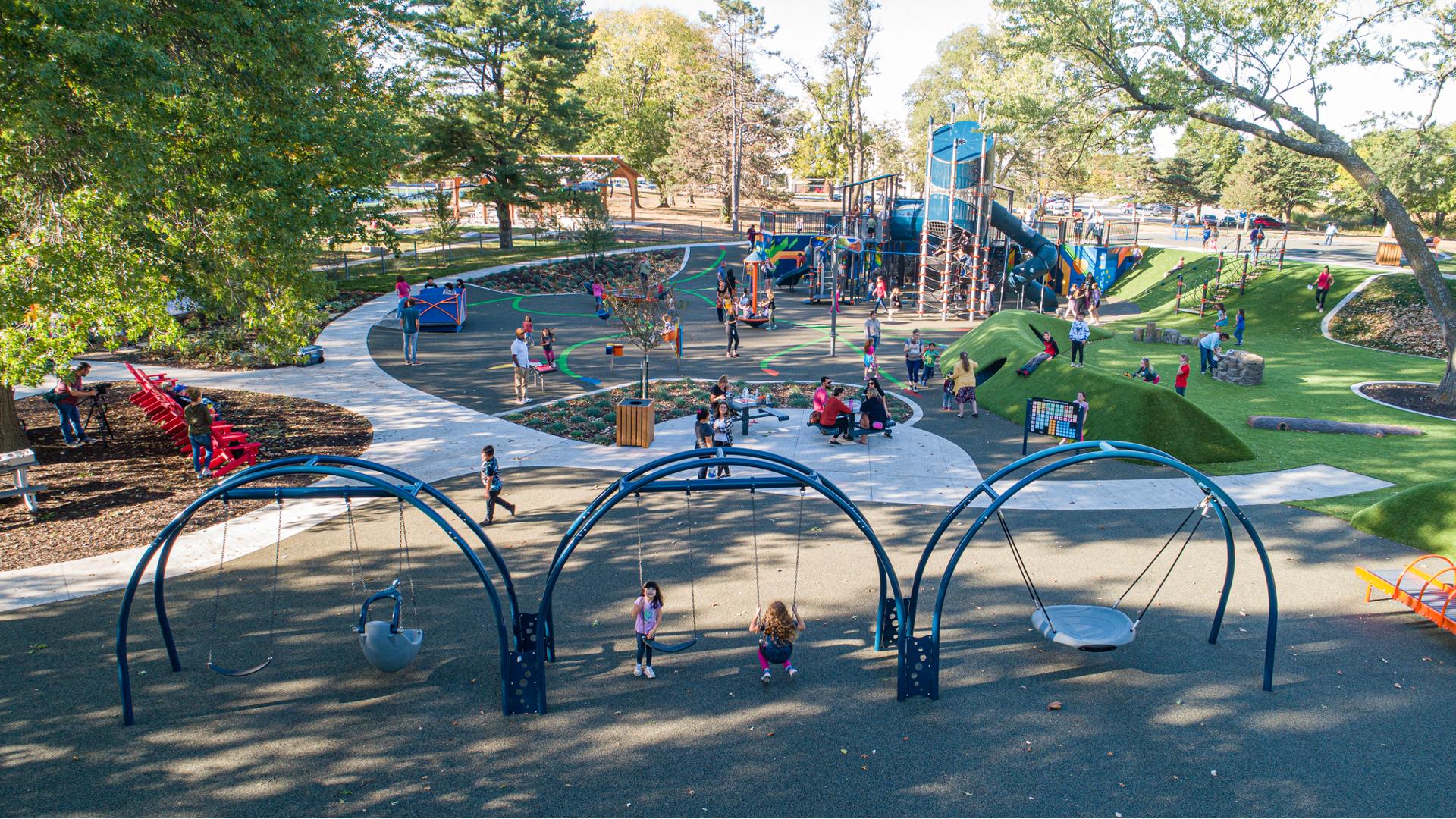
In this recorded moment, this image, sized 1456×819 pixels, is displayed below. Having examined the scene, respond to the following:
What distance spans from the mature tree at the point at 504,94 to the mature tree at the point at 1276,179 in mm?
45537

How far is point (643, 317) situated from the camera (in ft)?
65.5

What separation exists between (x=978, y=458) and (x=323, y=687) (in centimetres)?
1208

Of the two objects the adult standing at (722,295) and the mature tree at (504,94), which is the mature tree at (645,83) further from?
the adult standing at (722,295)

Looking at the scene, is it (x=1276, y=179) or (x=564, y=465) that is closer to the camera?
(x=564, y=465)

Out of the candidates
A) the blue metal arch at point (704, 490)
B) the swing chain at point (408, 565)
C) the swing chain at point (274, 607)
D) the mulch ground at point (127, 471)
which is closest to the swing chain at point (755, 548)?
the blue metal arch at point (704, 490)

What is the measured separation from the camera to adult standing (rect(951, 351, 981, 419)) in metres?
18.8

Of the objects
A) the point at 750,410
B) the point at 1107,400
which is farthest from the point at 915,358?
the point at 750,410

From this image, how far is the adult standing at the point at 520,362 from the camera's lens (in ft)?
63.9

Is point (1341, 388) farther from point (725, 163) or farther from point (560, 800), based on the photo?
point (725, 163)

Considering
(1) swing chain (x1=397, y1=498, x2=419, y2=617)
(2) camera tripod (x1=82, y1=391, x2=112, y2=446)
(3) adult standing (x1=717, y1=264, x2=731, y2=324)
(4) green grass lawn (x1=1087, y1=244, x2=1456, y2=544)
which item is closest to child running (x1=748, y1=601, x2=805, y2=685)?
(1) swing chain (x1=397, y1=498, x2=419, y2=617)

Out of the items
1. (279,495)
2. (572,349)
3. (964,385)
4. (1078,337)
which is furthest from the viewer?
(572,349)

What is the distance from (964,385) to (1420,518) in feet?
28.1

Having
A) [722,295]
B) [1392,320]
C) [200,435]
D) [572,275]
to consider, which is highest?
[572,275]

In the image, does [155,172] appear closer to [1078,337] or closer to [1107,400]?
[1107,400]
